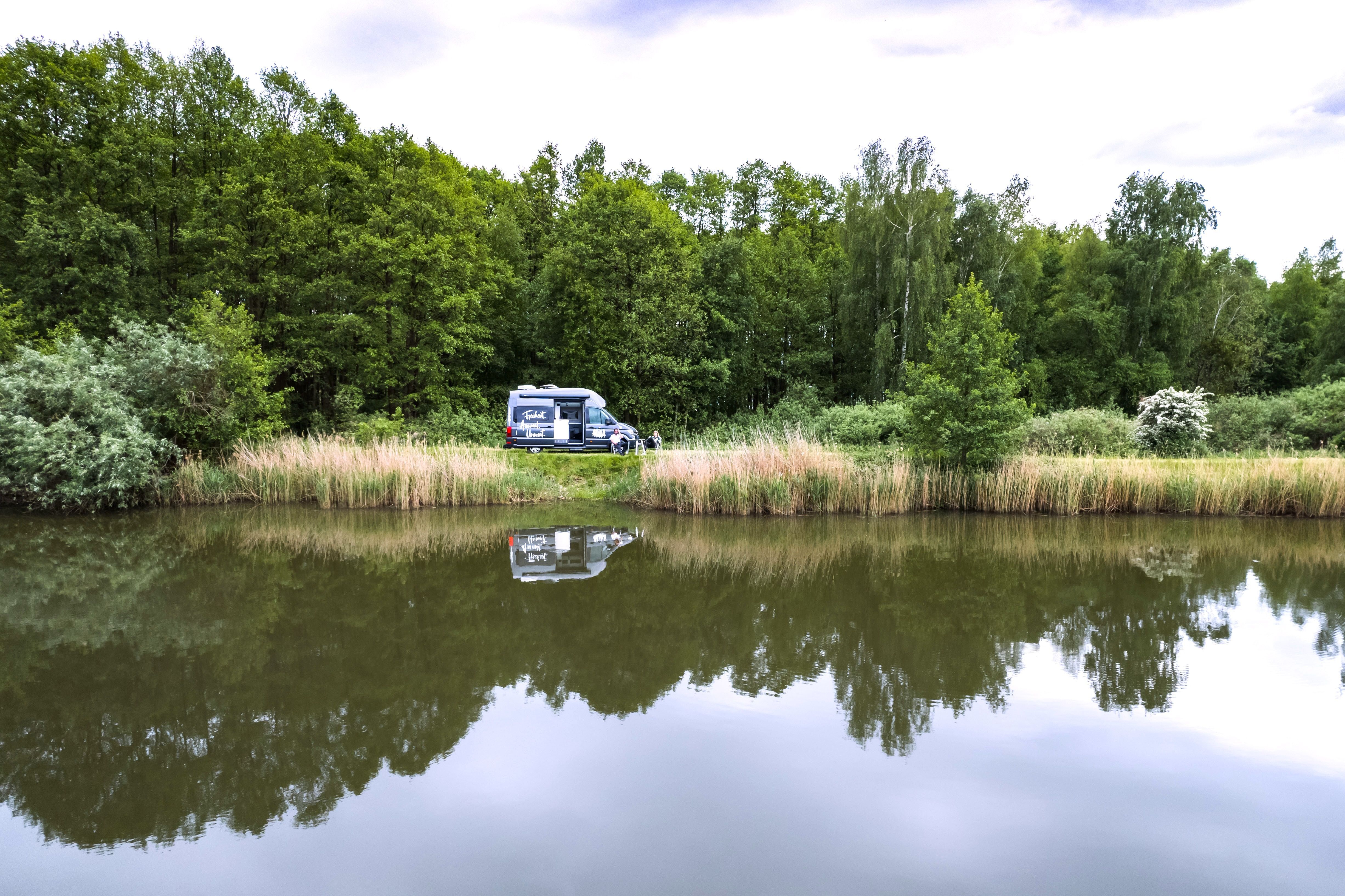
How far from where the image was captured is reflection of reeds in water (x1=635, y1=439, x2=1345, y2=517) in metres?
15.2

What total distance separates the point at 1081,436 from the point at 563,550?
53.3 ft

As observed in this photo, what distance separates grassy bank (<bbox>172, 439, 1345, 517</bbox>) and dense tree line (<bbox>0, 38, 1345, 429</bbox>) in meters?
5.36

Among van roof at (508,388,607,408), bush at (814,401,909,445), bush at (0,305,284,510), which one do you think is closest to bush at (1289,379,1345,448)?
bush at (814,401,909,445)

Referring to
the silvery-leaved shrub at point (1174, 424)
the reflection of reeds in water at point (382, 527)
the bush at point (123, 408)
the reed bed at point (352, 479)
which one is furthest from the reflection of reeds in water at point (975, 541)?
the bush at point (123, 408)

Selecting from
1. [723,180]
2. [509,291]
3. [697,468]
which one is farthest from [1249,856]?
[723,180]

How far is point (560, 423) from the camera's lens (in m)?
21.7

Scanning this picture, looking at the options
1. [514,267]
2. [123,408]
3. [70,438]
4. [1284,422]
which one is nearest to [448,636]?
[70,438]

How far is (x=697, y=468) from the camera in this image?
1571cm

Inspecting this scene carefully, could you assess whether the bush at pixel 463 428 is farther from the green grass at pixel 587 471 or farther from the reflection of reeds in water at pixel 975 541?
the reflection of reeds in water at pixel 975 541

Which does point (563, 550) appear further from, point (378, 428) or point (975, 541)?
point (378, 428)

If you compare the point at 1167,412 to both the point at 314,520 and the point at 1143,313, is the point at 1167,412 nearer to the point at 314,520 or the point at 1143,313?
the point at 1143,313

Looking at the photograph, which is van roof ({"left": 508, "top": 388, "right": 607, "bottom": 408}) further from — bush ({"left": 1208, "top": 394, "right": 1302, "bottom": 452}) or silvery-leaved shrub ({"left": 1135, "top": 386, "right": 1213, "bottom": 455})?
bush ({"left": 1208, "top": 394, "right": 1302, "bottom": 452})

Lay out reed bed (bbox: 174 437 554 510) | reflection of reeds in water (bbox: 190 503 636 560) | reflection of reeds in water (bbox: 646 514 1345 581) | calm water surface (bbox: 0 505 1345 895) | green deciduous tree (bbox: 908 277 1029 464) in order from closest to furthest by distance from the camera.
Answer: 1. calm water surface (bbox: 0 505 1345 895)
2. reflection of reeds in water (bbox: 646 514 1345 581)
3. reflection of reeds in water (bbox: 190 503 636 560)
4. green deciduous tree (bbox: 908 277 1029 464)
5. reed bed (bbox: 174 437 554 510)

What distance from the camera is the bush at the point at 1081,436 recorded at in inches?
800
